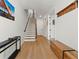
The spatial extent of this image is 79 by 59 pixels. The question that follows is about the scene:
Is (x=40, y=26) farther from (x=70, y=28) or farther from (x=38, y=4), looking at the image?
(x=70, y=28)

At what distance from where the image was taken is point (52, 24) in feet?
34.3

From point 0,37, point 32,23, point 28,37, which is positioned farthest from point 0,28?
point 32,23

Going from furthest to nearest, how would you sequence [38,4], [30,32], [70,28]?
[30,32]
[38,4]
[70,28]

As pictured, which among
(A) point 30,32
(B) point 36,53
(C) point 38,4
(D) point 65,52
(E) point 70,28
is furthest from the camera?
(A) point 30,32

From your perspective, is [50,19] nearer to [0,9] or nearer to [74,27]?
[74,27]

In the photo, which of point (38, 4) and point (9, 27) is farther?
point (38, 4)

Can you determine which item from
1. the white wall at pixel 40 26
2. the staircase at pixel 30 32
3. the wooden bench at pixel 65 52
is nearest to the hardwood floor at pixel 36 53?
the wooden bench at pixel 65 52

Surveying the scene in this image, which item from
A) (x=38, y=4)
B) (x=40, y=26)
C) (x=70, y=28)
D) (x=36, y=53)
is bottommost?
(x=36, y=53)

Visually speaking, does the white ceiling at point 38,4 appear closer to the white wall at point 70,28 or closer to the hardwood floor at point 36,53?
the white wall at point 70,28

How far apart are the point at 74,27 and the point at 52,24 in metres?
6.84

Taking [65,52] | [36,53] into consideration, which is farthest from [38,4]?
[65,52]

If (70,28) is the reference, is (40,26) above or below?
above

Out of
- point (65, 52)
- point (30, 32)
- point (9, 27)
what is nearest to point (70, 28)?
point (65, 52)

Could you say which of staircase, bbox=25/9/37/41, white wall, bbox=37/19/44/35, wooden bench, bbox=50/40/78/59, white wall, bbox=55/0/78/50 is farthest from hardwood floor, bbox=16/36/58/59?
white wall, bbox=37/19/44/35
